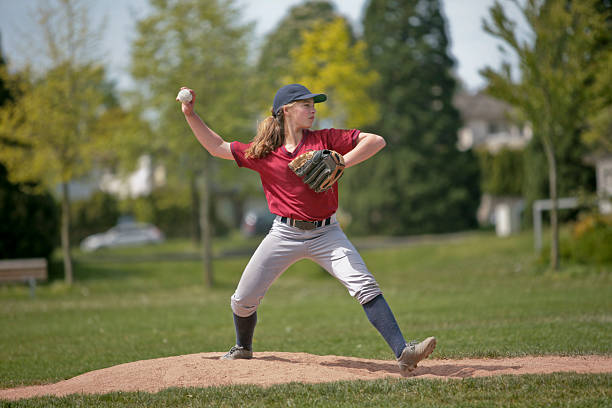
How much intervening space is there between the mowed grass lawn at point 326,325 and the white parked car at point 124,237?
16258 millimetres

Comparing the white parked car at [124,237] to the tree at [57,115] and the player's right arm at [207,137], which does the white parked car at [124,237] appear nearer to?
the tree at [57,115]

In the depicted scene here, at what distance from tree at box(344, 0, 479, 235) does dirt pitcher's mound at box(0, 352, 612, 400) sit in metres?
34.4

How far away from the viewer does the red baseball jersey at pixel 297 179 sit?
18.8 ft

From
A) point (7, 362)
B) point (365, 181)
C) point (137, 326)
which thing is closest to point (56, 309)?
point (137, 326)

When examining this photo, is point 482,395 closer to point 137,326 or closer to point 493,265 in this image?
point 137,326

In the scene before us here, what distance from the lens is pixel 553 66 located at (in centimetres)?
1611

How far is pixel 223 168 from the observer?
20766mm

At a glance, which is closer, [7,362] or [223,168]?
[7,362]

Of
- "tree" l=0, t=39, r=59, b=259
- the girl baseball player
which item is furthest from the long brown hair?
"tree" l=0, t=39, r=59, b=259

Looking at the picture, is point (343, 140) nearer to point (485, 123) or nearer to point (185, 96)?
point (185, 96)

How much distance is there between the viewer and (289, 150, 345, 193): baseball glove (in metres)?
5.36

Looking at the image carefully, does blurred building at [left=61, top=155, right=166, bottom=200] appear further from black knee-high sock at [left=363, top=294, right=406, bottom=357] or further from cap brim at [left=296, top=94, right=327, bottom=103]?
black knee-high sock at [left=363, top=294, right=406, bottom=357]

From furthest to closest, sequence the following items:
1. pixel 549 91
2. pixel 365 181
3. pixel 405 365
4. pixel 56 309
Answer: pixel 365 181
pixel 549 91
pixel 56 309
pixel 405 365

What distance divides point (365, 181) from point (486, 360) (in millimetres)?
35888
